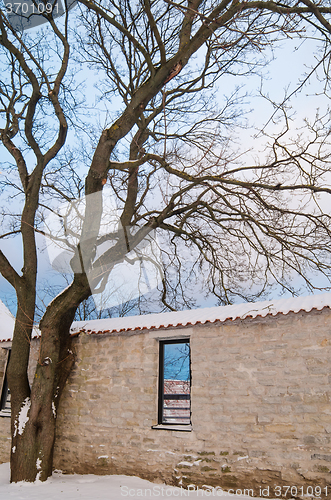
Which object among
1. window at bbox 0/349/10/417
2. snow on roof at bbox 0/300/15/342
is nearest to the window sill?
window at bbox 0/349/10/417

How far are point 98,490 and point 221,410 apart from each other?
211 centimetres

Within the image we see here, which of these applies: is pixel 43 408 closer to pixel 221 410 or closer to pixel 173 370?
pixel 221 410

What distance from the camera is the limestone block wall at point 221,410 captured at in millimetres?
4238

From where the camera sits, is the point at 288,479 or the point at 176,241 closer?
the point at 288,479


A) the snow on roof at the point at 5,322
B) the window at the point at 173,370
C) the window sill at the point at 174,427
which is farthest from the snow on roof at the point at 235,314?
the snow on roof at the point at 5,322

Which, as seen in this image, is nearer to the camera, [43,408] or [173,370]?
[43,408]

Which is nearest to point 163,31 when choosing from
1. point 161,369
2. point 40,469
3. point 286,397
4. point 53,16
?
point 53,16

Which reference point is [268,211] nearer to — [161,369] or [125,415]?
[161,369]

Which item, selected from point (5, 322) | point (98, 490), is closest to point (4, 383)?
point (5, 322)

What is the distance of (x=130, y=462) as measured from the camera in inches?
207

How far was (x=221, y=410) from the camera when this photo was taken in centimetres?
475

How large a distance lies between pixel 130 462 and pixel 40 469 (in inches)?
57.4

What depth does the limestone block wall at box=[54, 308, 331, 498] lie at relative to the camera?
4.24m

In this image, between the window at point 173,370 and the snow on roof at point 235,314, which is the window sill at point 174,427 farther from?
the snow on roof at point 235,314
